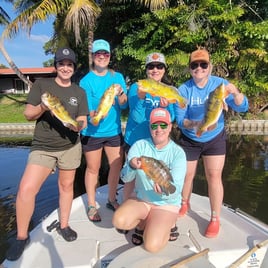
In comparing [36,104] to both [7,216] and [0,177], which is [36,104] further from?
[0,177]

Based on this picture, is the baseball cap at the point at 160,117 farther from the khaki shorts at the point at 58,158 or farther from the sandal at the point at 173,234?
the sandal at the point at 173,234

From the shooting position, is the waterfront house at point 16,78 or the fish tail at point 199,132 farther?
the waterfront house at point 16,78

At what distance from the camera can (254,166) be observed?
11.2m

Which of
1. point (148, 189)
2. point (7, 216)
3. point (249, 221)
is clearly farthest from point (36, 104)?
point (7, 216)

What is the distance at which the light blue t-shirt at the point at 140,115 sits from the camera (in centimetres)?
408

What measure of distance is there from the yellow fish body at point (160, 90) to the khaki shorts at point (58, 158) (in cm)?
101

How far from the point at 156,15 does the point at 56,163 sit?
1358cm

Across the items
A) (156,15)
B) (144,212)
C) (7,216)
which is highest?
(156,15)

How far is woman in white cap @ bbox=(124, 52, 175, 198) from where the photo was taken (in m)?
3.96

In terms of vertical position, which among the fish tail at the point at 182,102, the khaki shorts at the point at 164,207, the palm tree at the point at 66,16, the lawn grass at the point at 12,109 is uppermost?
the palm tree at the point at 66,16

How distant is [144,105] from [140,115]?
0.43 feet

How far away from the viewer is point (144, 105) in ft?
13.5

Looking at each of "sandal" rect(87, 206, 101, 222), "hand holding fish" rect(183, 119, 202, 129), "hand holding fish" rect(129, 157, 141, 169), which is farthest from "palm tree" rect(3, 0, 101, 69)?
"hand holding fish" rect(129, 157, 141, 169)

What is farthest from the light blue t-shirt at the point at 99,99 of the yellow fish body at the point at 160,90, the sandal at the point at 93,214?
the sandal at the point at 93,214
